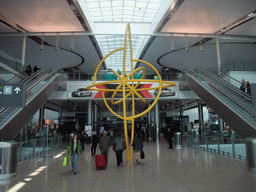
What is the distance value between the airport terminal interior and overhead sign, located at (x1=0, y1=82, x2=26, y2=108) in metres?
0.04

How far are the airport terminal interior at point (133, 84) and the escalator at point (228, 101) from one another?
75 millimetres

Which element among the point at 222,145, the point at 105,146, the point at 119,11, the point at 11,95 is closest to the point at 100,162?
the point at 105,146

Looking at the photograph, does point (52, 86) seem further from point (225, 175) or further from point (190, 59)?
point (190, 59)

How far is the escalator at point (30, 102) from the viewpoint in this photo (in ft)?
42.1

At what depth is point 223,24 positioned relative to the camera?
22.5 m

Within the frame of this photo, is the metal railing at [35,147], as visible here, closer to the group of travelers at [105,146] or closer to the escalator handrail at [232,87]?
the group of travelers at [105,146]

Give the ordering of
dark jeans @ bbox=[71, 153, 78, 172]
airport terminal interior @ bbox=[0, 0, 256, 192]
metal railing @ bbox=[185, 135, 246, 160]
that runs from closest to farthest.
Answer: airport terminal interior @ bbox=[0, 0, 256, 192], dark jeans @ bbox=[71, 153, 78, 172], metal railing @ bbox=[185, 135, 246, 160]

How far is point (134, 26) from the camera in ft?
83.7

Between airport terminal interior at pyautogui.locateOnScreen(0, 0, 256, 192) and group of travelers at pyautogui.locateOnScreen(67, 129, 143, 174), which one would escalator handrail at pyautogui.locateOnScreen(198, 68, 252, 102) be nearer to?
airport terminal interior at pyautogui.locateOnScreen(0, 0, 256, 192)

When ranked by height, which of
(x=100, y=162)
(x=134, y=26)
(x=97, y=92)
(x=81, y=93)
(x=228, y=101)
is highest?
(x=134, y=26)

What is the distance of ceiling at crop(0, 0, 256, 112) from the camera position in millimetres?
19375

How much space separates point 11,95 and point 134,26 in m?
19.4

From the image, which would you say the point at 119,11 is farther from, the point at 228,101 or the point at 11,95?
the point at 11,95

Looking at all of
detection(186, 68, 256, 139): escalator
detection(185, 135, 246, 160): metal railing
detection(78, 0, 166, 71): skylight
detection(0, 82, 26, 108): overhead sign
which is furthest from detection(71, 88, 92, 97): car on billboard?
detection(0, 82, 26, 108): overhead sign
